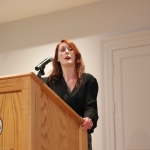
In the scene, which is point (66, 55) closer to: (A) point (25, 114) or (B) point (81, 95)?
(B) point (81, 95)

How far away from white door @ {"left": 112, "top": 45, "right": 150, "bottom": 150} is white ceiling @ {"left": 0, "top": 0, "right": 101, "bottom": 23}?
75 cm

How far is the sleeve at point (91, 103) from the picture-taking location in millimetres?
1869

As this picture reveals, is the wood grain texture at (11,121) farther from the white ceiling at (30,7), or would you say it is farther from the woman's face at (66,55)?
the white ceiling at (30,7)

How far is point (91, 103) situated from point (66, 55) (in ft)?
1.28

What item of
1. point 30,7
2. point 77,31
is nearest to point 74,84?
point 77,31

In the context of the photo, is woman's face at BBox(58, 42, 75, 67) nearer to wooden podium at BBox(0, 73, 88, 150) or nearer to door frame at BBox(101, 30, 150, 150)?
wooden podium at BBox(0, 73, 88, 150)

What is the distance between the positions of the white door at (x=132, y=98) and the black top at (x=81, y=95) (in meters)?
0.88

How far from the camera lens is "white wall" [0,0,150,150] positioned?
Answer: 299cm

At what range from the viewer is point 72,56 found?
2172 millimetres

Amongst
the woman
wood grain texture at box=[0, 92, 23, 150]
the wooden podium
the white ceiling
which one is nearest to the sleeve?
the woman

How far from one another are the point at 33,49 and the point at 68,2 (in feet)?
2.06

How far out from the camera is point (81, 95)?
1992mm

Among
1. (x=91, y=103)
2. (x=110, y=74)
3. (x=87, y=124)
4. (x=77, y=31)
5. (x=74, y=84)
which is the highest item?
(x=77, y=31)

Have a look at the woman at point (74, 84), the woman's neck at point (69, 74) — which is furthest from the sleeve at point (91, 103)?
the woman's neck at point (69, 74)
